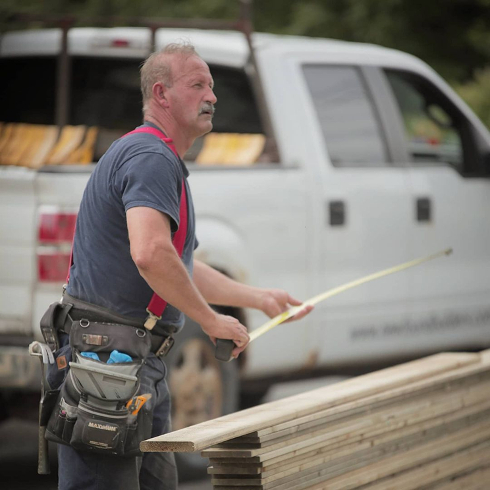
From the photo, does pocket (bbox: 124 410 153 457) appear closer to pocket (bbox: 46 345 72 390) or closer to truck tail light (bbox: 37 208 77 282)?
pocket (bbox: 46 345 72 390)

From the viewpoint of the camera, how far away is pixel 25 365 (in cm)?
554

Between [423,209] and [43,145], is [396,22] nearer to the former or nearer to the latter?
[423,209]

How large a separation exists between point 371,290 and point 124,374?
375cm

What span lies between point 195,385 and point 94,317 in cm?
251

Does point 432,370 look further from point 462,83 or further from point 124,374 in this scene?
point 462,83

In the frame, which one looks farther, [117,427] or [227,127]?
[227,127]

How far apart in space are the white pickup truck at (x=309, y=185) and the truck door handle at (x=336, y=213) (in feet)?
0.04

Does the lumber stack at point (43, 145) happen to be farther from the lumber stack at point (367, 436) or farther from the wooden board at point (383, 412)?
the wooden board at point (383, 412)

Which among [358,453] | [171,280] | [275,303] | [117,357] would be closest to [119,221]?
[171,280]

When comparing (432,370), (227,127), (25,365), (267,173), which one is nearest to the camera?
(432,370)

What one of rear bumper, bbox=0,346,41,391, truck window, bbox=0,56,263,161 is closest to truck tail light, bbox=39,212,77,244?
rear bumper, bbox=0,346,41,391

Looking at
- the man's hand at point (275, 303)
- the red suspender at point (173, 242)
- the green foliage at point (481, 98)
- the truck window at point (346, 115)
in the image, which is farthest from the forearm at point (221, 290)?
the green foliage at point (481, 98)

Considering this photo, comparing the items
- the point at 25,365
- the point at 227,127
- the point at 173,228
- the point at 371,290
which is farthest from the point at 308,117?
the point at 173,228

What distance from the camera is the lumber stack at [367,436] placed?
3721 millimetres
